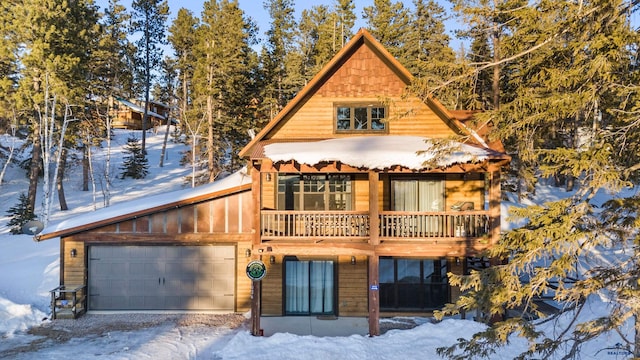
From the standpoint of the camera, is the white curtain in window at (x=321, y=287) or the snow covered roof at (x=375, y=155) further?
the white curtain in window at (x=321, y=287)

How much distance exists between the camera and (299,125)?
13.2m

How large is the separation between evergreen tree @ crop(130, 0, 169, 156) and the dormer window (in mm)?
28875

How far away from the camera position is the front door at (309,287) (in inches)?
509

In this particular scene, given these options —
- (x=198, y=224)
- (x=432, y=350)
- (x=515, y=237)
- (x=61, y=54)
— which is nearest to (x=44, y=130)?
(x=61, y=54)

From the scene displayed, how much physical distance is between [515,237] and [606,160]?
1563 mm

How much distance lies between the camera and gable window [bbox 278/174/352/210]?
1305cm

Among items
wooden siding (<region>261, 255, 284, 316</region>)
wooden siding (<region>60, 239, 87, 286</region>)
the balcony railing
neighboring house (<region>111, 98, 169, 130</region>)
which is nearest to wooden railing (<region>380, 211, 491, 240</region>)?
the balcony railing

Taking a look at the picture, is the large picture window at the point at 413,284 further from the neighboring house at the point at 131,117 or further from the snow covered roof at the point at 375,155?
the neighboring house at the point at 131,117

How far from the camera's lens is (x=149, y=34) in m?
37.4

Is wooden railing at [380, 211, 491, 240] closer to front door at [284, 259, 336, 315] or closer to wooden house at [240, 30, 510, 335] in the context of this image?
wooden house at [240, 30, 510, 335]

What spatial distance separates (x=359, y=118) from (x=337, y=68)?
1.80m

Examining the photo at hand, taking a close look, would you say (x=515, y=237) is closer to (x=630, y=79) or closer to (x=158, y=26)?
(x=630, y=79)

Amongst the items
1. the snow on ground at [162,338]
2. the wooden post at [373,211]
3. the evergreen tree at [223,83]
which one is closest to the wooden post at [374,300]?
the snow on ground at [162,338]

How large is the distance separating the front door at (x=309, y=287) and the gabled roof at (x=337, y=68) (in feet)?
13.5
